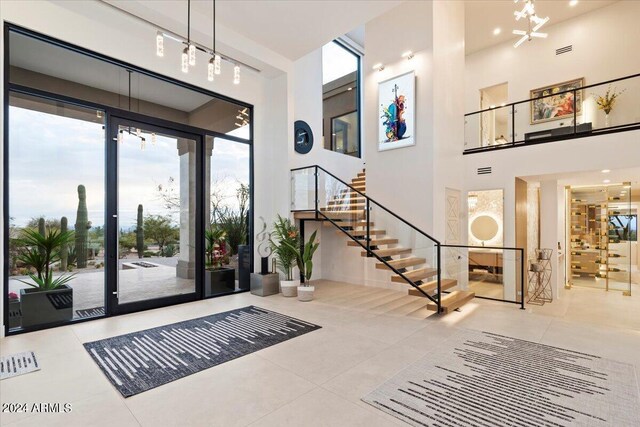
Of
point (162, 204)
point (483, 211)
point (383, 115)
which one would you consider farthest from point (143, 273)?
point (483, 211)

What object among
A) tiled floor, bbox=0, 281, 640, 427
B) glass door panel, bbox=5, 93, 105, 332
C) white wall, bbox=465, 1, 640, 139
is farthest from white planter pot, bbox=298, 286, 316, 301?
white wall, bbox=465, 1, 640, 139

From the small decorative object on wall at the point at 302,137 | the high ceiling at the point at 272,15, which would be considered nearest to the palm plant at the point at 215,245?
the small decorative object on wall at the point at 302,137

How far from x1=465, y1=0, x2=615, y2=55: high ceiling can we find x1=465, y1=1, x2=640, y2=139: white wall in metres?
0.20

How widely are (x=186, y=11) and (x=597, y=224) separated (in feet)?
33.7

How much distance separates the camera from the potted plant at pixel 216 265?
19.5ft

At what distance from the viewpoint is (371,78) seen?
7414mm

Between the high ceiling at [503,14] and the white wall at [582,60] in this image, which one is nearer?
the white wall at [582,60]

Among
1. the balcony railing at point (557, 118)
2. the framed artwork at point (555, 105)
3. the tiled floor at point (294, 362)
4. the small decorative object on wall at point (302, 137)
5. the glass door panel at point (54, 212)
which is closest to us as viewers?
the tiled floor at point (294, 362)

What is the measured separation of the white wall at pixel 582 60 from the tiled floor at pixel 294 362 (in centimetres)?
428

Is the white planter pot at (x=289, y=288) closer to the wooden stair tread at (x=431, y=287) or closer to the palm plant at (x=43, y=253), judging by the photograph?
the wooden stair tread at (x=431, y=287)

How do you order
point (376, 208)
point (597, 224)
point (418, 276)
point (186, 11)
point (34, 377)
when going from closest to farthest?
1. point (34, 377)
2. point (186, 11)
3. point (418, 276)
4. point (376, 208)
5. point (597, 224)

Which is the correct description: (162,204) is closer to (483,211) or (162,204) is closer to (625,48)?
(483,211)

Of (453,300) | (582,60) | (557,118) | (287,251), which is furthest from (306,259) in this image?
(582,60)

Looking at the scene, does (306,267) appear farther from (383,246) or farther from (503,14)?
(503,14)
